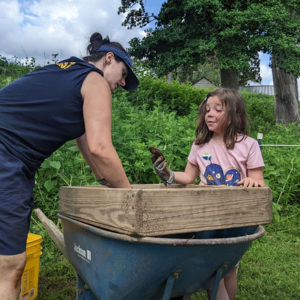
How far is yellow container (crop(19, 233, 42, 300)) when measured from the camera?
237 centimetres

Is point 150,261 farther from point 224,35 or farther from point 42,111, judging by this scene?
point 224,35

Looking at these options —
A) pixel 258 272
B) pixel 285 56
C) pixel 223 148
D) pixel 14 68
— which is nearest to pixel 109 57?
pixel 223 148

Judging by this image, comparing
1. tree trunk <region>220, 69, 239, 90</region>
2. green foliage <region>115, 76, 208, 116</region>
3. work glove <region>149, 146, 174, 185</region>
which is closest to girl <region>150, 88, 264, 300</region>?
work glove <region>149, 146, 174, 185</region>

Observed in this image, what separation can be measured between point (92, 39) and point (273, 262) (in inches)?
118

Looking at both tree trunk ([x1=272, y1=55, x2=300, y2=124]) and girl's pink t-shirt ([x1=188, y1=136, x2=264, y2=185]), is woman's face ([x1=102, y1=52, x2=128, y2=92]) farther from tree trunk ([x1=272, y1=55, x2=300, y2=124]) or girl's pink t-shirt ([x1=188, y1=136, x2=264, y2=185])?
tree trunk ([x1=272, y1=55, x2=300, y2=124])

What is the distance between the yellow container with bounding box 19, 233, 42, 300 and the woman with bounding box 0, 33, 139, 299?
27.7 inches

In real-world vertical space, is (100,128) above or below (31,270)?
above

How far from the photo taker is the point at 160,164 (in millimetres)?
1937

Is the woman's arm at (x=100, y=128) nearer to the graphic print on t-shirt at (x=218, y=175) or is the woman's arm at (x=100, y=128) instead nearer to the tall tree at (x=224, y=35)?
the graphic print on t-shirt at (x=218, y=175)

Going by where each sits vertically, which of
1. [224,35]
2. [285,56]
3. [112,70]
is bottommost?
[112,70]

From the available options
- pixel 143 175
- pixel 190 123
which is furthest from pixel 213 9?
pixel 143 175

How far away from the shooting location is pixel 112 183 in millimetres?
1609

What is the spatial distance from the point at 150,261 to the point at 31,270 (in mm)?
1401

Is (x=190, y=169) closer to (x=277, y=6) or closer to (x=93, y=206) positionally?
(x=93, y=206)
